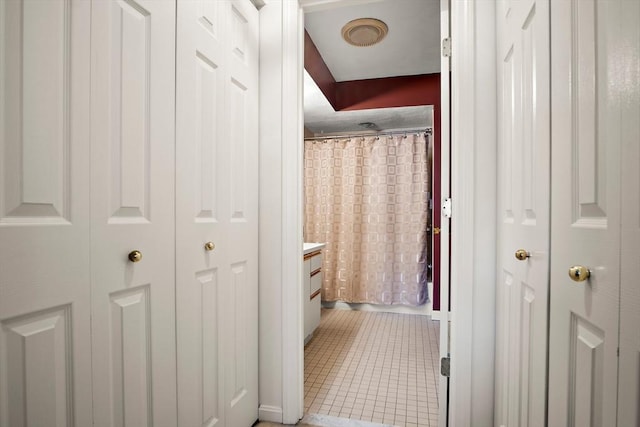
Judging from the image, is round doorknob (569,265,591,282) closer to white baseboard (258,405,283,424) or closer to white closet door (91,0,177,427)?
white closet door (91,0,177,427)

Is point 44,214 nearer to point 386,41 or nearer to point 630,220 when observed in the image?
point 630,220

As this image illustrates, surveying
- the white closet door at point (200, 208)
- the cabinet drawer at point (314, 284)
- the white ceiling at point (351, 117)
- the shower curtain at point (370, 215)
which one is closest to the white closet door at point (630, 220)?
the white closet door at point (200, 208)

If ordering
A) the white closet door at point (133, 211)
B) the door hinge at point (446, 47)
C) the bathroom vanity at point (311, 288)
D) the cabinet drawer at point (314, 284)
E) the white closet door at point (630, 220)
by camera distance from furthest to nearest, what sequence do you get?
the cabinet drawer at point (314, 284) → the bathroom vanity at point (311, 288) → the door hinge at point (446, 47) → the white closet door at point (133, 211) → the white closet door at point (630, 220)

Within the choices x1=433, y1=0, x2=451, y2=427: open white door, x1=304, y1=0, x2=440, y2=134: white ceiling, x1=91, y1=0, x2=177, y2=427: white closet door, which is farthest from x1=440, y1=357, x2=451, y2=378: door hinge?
x1=304, y1=0, x2=440, y2=134: white ceiling

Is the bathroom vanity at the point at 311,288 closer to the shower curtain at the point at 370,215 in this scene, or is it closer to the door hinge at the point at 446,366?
the shower curtain at the point at 370,215

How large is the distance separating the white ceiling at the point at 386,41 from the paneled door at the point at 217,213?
2.74ft

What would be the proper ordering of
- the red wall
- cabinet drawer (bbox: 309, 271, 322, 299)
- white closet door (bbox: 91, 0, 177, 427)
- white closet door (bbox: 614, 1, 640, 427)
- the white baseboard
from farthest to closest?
1. the red wall
2. cabinet drawer (bbox: 309, 271, 322, 299)
3. the white baseboard
4. white closet door (bbox: 91, 0, 177, 427)
5. white closet door (bbox: 614, 1, 640, 427)

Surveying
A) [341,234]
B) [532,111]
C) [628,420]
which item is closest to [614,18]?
[532,111]

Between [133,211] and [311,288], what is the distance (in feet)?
6.18

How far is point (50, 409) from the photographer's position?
65 cm

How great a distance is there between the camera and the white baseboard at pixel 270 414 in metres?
1.52

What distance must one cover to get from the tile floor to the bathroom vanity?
0.18 meters

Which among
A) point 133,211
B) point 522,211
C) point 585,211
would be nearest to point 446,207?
point 522,211

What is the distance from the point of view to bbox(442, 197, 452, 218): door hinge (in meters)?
1.41
